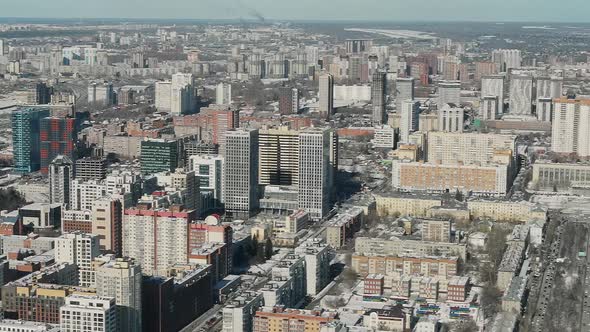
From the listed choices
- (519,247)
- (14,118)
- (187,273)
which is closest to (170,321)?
(187,273)

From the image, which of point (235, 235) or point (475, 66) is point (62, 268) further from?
point (475, 66)

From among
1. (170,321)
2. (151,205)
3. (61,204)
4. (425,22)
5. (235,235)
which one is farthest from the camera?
(425,22)

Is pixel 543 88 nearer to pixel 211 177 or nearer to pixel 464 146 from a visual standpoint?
pixel 464 146

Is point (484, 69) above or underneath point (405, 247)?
above

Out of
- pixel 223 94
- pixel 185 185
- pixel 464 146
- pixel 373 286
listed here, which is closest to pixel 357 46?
pixel 223 94

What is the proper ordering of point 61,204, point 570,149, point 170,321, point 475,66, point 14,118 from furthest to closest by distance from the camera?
1. point 475,66
2. point 570,149
3. point 14,118
4. point 61,204
5. point 170,321

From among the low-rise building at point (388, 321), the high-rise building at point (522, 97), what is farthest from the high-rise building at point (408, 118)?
the low-rise building at point (388, 321)

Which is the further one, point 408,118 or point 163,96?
point 163,96

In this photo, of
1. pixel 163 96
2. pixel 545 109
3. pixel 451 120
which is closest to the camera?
pixel 451 120
